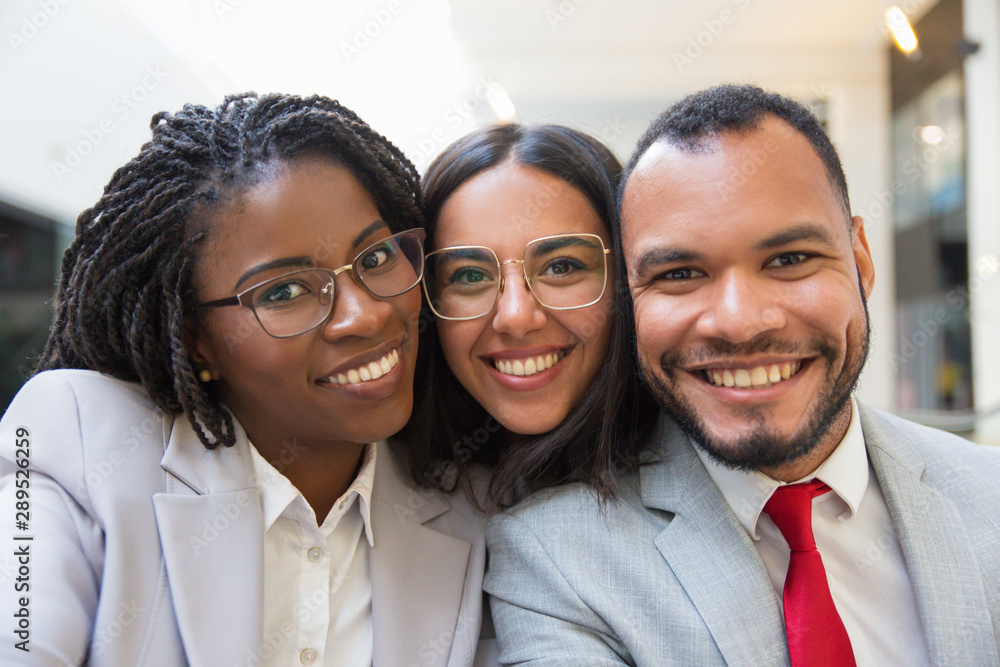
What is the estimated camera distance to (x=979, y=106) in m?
4.84

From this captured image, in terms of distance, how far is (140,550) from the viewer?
134 cm

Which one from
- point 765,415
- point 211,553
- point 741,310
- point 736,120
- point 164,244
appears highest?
point 736,120

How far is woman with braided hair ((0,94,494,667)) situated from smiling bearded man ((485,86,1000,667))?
377 millimetres

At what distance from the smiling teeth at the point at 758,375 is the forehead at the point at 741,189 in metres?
0.25

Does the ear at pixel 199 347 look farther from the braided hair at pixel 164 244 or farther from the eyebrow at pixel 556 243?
the eyebrow at pixel 556 243

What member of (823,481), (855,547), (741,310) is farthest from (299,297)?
(855,547)

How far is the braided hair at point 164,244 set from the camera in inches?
58.3

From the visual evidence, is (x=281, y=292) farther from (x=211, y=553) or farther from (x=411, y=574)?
(x=411, y=574)

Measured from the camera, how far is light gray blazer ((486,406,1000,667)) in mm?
1313

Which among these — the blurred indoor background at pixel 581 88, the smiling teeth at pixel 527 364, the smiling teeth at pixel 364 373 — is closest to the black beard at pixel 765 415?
the smiling teeth at pixel 527 364

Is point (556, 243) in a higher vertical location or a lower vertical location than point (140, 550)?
higher

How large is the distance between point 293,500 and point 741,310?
997 mm

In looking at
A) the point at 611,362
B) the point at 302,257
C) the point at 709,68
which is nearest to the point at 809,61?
the point at 709,68

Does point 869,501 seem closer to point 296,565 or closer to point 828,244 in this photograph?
point 828,244
